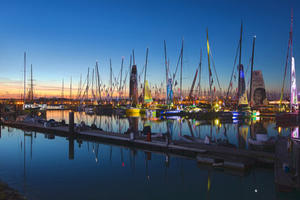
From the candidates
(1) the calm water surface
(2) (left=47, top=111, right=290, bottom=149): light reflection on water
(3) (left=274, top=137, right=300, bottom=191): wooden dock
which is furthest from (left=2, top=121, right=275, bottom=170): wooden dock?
(2) (left=47, top=111, right=290, bottom=149): light reflection on water

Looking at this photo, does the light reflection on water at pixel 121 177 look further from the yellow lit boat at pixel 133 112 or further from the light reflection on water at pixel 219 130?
the yellow lit boat at pixel 133 112

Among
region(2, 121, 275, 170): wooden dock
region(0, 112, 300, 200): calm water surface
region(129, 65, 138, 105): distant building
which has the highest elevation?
region(129, 65, 138, 105): distant building

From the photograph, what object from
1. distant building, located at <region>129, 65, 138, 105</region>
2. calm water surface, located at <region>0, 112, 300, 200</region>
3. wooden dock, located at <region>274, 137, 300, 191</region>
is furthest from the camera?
distant building, located at <region>129, 65, 138, 105</region>

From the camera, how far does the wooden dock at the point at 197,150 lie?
16425 millimetres

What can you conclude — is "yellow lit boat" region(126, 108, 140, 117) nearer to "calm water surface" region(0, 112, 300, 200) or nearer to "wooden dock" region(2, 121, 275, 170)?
"wooden dock" region(2, 121, 275, 170)

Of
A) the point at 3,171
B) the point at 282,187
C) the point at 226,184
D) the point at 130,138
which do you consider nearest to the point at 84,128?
the point at 130,138

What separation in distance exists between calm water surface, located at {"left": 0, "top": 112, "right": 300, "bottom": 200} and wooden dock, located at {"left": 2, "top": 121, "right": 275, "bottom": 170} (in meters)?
0.63

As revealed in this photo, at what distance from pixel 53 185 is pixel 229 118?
56282 millimetres

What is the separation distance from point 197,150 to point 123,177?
6416 millimetres

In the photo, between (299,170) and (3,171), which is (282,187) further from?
(3,171)

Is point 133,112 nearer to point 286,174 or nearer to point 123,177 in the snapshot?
point 123,177

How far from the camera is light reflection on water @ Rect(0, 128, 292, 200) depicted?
1338 cm

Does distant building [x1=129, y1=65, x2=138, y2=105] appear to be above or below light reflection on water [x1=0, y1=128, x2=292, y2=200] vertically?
above

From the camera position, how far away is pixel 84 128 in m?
31.0
